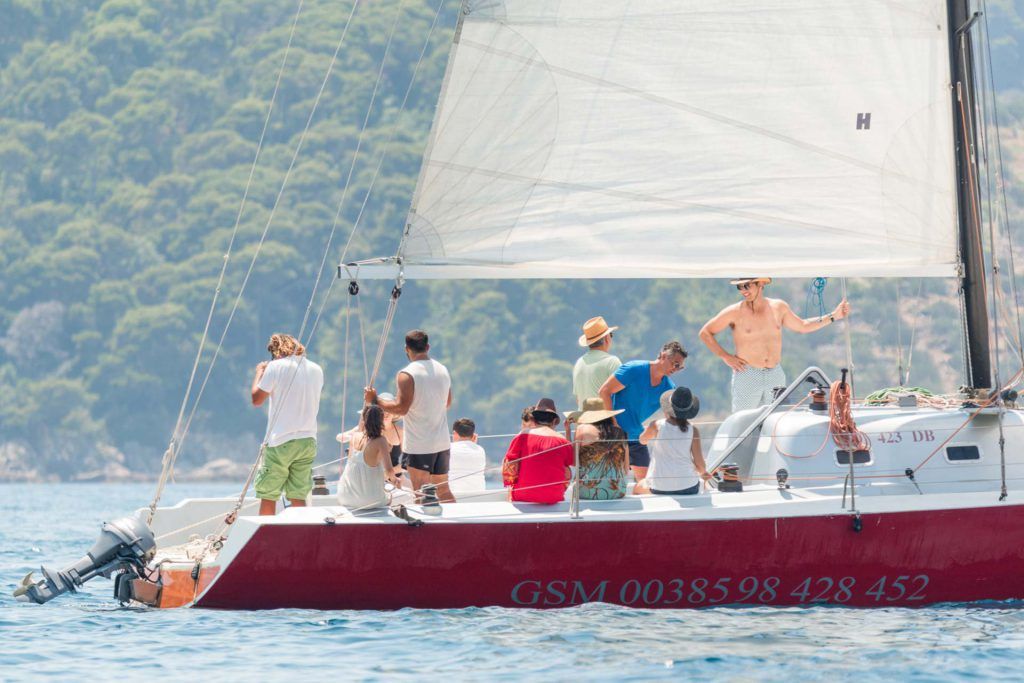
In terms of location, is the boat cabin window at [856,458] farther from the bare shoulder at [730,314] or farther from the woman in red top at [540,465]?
the woman in red top at [540,465]

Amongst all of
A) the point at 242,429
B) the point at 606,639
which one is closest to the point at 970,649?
the point at 606,639

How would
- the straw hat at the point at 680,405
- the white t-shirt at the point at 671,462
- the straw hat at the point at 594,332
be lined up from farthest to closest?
1. the straw hat at the point at 594,332
2. the white t-shirt at the point at 671,462
3. the straw hat at the point at 680,405

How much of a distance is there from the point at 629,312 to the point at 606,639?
62.4 m

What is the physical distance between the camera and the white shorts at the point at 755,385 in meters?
10.9

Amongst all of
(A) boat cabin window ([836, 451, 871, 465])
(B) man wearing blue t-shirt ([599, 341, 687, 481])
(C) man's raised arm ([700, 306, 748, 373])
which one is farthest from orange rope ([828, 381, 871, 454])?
(C) man's raised arm ([700, 306, 748, 373])

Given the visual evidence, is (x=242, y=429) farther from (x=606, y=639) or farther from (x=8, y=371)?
(x=606, y=639)

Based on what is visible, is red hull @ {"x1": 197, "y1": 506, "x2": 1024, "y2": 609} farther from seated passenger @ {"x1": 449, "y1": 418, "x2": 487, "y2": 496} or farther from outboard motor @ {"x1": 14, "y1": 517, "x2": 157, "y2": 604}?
seated passenger @ {"x1": 449, "y1": 418, "x2": 487, "y2": 496}

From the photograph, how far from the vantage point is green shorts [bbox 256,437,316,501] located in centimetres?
1016

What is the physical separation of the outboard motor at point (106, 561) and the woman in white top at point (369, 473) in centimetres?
123

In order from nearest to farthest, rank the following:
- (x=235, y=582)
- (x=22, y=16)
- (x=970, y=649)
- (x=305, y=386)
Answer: (x=970, y=649) < (x=235, y=582) < (x=305, y=386) < (x=22, y=16)

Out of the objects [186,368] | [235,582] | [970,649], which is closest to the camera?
[970,649]

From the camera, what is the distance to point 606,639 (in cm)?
877

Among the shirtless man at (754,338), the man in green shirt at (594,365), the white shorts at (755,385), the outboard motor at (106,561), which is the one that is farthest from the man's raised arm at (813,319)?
the outboard motor at (106,561)

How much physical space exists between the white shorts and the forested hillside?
162 ft
